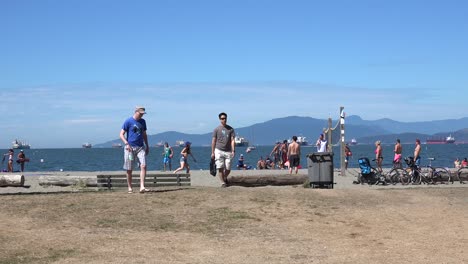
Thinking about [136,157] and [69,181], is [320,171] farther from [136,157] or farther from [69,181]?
[69,181]

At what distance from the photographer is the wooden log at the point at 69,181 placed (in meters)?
17.0

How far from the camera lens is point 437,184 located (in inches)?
861

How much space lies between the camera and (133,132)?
13.9 metres

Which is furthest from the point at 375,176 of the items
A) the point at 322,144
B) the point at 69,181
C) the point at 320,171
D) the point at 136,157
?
the point at 136,157

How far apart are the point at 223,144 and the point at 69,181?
5.20m

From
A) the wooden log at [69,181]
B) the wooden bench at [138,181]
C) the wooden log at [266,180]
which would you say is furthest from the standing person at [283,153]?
the wooden bench at [138,181]

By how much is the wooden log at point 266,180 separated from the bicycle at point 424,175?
17.0 ft

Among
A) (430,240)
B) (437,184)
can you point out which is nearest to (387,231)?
(430,240)

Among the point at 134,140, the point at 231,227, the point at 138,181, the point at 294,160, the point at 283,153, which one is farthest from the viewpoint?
the point at 283,153

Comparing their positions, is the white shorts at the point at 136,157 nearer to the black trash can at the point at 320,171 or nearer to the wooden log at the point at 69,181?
the wooden log at the point at 69,181

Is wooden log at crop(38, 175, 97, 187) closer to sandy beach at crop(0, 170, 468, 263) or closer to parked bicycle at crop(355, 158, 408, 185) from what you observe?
sandy beach at crop(0, 170, 468, 263)

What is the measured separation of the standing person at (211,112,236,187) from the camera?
15.4m

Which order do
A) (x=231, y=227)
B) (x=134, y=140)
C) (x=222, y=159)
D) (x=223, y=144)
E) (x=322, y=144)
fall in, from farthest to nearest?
(x=322, y=144), (x=222, y=159), (x=223, y=144), (x=134, y=140), (x=231, y=227)

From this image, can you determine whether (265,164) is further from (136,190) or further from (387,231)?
(387,231)
